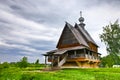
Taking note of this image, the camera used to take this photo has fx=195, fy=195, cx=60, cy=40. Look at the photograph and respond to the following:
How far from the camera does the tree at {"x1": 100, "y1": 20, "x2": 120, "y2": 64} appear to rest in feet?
180

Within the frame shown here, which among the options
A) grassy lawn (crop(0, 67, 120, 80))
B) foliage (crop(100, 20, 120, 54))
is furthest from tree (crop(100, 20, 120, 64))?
grassy lawn (crop(0, 67, 120, 80))

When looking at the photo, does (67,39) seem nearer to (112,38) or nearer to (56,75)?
(112,38)

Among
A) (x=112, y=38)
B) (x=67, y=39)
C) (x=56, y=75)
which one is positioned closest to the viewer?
(x=56, y=75)

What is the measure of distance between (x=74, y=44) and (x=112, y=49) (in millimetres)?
17173

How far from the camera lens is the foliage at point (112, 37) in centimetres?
5484

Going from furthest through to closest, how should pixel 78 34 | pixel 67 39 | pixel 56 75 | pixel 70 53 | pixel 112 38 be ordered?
1. pixel 112 38
2. pixel 78 34
3. pixel 67 39
4. pixel 70 53
5. pixel 56 75

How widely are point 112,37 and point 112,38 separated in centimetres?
33

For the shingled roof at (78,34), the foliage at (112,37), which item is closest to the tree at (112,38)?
the foliage at (112,37)

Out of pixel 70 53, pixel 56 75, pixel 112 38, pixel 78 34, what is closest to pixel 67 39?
pixel 78 34

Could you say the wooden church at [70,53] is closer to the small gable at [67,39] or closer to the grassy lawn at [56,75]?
the small gable at [67,39]

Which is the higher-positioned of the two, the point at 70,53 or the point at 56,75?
the point at 70,53

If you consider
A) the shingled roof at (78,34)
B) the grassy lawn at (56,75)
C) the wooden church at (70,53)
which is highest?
the shingled roof at (78,34)

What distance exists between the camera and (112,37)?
55.9 meters

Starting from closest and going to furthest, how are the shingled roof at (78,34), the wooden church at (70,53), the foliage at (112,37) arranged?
1. the wooden church at (70,53)
2. the shingled roof at (78,34)
3. the foliage at (112,37)
